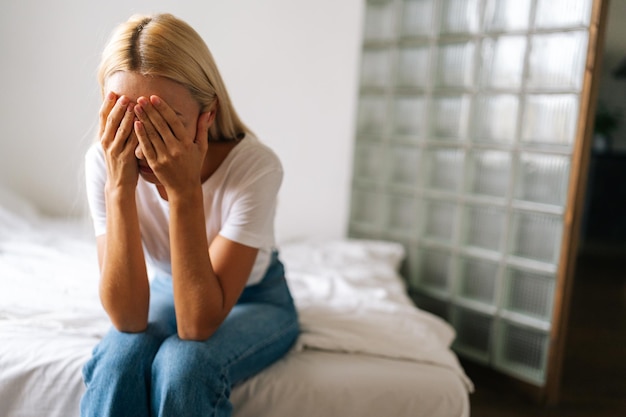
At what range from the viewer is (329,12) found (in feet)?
6.01

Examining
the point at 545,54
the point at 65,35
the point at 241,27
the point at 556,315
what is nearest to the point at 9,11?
the point at 65,35

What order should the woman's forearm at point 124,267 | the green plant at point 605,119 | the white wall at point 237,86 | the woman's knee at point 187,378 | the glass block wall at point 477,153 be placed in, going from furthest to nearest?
1. the green plant at point 605,119
2. the glass block wall at point 477,153
3. the white wall at point 237,86
4. the woman's forearm at point 124,267
5. the woman's knee at point 187,378

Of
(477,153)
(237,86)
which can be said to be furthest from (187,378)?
(477,153)

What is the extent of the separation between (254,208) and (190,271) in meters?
0.15

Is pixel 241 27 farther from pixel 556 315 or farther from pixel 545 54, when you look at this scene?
pixel 556 315

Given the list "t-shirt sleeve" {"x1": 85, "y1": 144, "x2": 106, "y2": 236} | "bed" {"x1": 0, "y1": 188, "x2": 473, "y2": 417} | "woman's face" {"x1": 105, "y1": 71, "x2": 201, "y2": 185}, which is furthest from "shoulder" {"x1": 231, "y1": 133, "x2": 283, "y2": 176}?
"bed" {"x1": 0, "y1": 188, "x2": 473, "y2": 417}

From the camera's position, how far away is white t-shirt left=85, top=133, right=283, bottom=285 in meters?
0.92

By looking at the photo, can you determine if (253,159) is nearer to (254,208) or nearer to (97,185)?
(254,208)

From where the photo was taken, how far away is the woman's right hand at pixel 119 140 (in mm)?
833

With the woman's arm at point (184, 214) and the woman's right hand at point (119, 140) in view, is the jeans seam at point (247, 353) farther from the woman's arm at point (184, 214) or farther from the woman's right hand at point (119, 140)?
the woman's right hand at point (119, 140)

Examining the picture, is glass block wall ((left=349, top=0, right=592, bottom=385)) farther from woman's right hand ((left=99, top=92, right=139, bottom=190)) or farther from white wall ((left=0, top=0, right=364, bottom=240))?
woman's right hand ((left=99, top=92, right=139, bottom=190))

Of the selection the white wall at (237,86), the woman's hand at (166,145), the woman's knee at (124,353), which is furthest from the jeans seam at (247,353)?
the white wall at (237,86)

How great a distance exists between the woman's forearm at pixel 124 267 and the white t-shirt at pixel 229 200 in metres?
0.08

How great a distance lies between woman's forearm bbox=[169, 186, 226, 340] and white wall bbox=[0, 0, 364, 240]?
345mm
